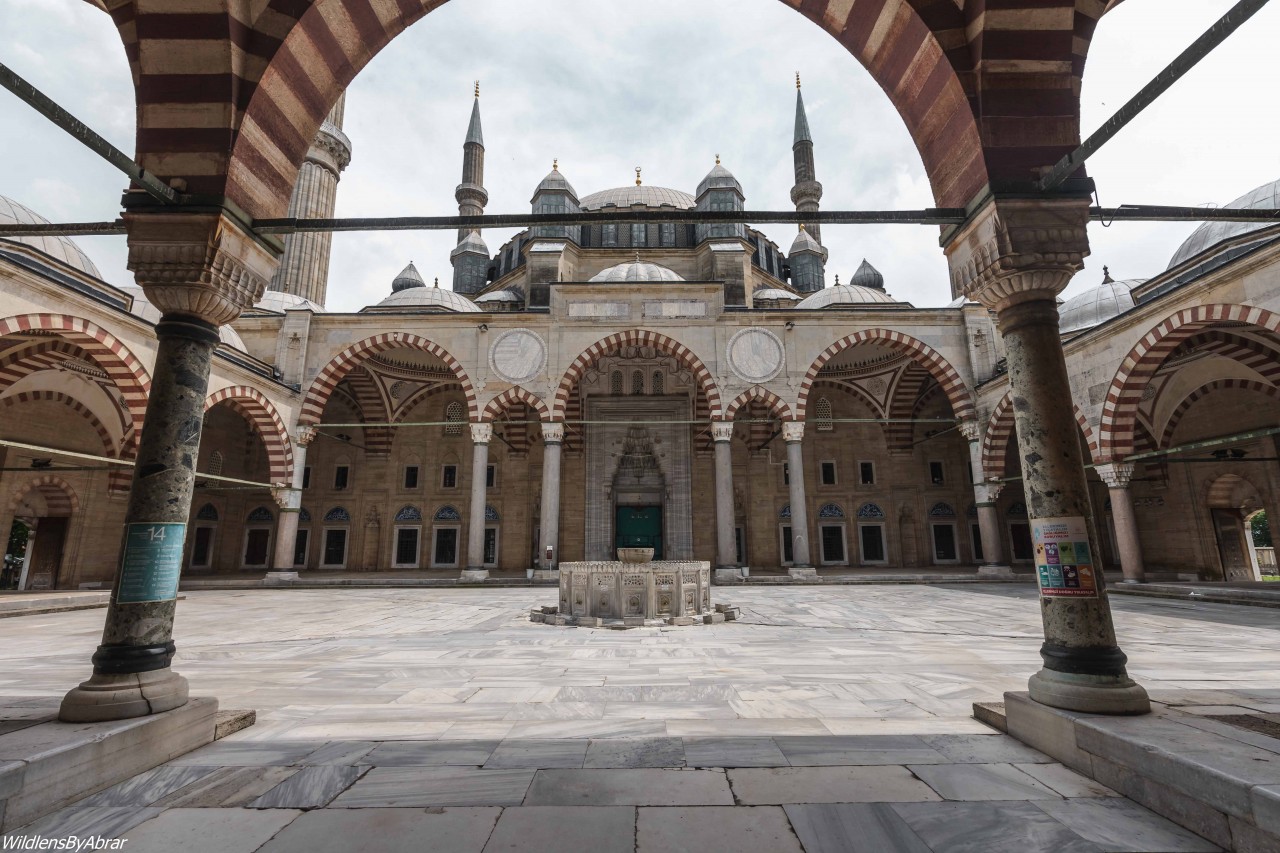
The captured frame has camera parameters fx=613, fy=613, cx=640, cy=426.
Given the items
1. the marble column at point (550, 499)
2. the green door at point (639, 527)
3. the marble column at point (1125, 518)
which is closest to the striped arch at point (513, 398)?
the marble column at point (550, 499)

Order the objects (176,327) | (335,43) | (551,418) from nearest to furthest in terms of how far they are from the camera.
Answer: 1. (176,327)
2. (335,43)
3. (551,418)

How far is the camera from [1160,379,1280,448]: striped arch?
12.6 m

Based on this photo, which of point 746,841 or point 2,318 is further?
point 2,318

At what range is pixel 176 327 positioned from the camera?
10.6ft

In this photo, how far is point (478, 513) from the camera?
14.5 m

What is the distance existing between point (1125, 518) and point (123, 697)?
14368 millimetres

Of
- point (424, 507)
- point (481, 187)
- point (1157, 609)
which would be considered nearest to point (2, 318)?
point (424, 507)

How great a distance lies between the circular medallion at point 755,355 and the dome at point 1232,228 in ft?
29.2

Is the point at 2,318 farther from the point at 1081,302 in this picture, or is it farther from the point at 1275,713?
the point at 1081,302

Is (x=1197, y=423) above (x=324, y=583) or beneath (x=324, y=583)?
above

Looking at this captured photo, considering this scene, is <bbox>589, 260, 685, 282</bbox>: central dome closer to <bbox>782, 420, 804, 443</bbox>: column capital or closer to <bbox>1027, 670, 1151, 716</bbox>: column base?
<bbox>782, 420, 804, 443</bbox>: column capital

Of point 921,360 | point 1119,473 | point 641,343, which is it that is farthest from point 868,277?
point 1119,473

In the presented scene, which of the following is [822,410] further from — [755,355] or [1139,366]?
[1139,366]

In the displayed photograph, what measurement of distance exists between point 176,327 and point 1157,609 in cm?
1107
